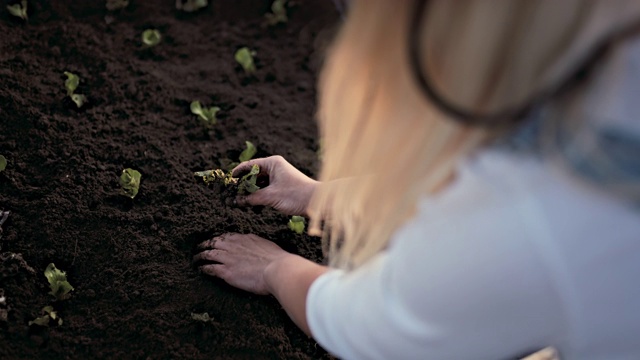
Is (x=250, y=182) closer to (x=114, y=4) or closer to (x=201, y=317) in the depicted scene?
(x=201, y=317)

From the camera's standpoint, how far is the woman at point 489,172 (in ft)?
2.21

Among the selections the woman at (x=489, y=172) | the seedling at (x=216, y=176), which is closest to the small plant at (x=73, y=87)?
the seedling at (x=216, y=176)

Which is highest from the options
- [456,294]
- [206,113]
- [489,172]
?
[489,172]

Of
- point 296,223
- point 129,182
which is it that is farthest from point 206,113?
point 296,223

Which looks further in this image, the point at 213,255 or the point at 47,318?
the point at 213,255

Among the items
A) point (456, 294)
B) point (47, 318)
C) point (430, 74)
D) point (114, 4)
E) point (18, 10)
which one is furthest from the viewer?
point (114, 4)

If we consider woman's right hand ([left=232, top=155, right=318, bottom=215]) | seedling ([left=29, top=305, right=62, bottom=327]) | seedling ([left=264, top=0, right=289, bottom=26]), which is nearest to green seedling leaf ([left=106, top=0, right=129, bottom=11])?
seedling ([left=264, top=0, right=289, bottom=26])

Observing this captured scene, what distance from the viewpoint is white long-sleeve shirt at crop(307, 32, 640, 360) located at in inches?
29.4

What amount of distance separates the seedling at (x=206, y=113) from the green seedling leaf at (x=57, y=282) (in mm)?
573

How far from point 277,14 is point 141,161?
0.72 meters

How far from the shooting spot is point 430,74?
0.74 meters

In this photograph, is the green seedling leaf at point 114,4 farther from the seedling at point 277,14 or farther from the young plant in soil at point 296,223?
the young plant in soil at point 296,223

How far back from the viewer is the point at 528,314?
868 millimetres

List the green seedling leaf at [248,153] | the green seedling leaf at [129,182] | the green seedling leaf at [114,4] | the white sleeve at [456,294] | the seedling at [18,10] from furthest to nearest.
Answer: the green seedling leaf at [114,4]
the seedling at [18,10]
the green seedling leaf at [248,153]
the green seedling leaf at [129,182]
the white sleeve at [456,294]
